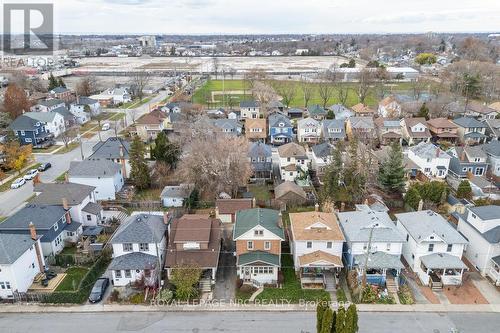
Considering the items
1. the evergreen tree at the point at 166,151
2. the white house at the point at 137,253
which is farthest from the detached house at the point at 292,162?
the white house at the point at 137,253

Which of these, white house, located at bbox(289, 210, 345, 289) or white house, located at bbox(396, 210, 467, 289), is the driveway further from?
white house, located at bbox(396, 210, 467, 289)

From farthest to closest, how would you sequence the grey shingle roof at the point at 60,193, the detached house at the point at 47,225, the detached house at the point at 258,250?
1. the grey shingle roof at the point at 60,193
2. the detached house at the point at 47,225
3. the detached house at the point at 258,250

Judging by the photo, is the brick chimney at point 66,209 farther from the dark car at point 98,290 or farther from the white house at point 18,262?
the dark car at point 98,290

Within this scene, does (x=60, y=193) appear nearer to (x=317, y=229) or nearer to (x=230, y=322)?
(x=230, y=322)

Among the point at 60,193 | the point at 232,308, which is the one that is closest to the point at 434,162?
the point at 232,308

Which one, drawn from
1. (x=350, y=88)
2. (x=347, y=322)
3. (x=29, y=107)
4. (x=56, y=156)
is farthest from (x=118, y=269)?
(x=350, y=88)

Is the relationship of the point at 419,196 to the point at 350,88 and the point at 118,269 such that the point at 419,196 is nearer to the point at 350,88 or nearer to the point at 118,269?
the point at 118,269
